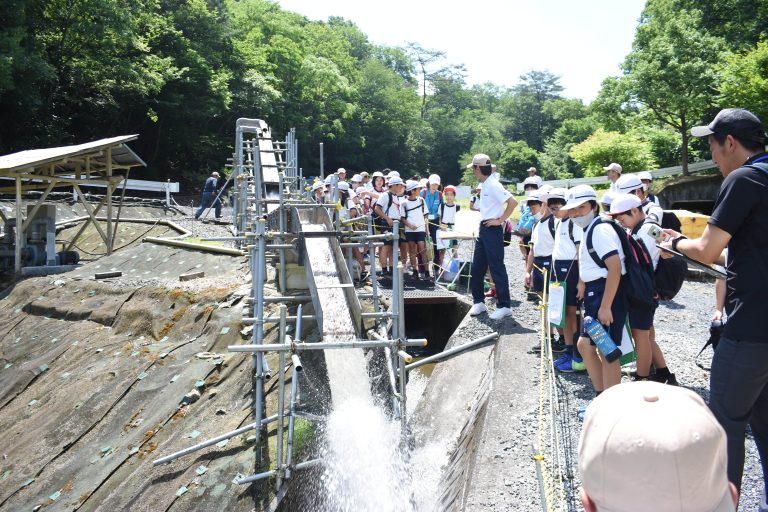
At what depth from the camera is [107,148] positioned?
16938 mm

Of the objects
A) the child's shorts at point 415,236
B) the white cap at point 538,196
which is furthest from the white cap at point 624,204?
the child's shorts at point 415,236

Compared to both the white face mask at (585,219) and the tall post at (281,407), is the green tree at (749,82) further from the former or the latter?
the tall post at (281,407)

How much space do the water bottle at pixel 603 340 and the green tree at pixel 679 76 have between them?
1142 inches

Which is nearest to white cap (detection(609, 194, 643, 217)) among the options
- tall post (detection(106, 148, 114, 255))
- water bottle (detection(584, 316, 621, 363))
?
water bottle (detection(584, 316, 621, 363))

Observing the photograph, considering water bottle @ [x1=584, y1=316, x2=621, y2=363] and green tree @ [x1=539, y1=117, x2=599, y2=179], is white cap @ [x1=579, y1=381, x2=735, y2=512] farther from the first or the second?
green tree @ [x1=539, y1=117, x2=599, y2=179]

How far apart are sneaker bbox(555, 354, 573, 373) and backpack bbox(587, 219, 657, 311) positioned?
1.55 m

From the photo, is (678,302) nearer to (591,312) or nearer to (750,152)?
(591,312)

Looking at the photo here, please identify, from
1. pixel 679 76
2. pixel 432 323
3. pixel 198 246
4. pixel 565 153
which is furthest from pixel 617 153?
pixel 432 323

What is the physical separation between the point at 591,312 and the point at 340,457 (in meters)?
2.58

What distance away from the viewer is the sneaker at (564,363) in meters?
6.44

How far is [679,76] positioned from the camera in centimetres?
2994

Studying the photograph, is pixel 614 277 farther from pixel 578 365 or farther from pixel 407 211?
pixel 407 211

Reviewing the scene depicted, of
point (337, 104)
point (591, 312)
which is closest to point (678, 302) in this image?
point (591, 312)

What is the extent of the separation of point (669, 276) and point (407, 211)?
615 centimetres
